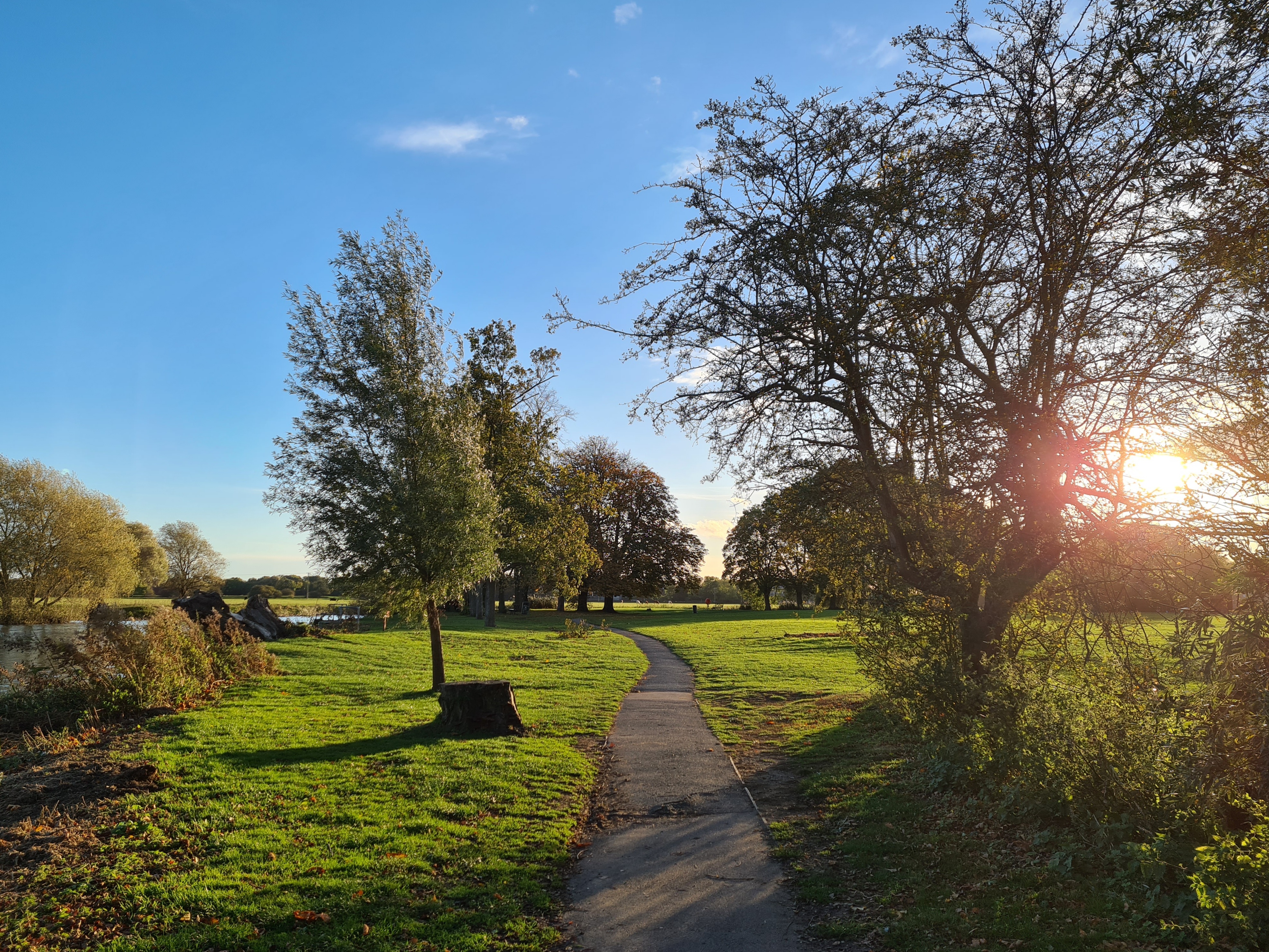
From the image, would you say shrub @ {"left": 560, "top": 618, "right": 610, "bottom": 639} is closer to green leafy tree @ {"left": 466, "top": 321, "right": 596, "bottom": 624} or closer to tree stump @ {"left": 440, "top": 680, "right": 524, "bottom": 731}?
green leafy tree @ {"left": 466, "top": 321, "right": 596, "bottom": 624}

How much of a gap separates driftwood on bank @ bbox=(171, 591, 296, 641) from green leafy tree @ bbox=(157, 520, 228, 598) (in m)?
46.9

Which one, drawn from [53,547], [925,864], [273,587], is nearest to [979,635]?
[925,864]

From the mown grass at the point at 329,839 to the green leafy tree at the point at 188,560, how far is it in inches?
2489

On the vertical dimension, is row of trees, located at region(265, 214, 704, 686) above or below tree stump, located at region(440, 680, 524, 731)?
above

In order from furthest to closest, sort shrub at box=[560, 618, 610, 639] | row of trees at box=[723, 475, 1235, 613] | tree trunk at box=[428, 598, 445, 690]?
1. shrub at box=[560, 618, 610, 639]
2. tree trunk at box=[428, 598, 445, 690]
3. row of trees at box=[723, 475, 1235, 613]

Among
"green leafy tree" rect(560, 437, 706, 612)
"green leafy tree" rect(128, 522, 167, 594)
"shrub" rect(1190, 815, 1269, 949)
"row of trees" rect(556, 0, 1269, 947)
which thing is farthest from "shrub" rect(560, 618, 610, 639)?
"green leafy tree" rect(128, 522, 167, 594)

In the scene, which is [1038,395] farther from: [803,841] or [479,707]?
[479,707]

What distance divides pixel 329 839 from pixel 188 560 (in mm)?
74185

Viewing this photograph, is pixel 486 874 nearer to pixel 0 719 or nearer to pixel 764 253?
pixel 764 253

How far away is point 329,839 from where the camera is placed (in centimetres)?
695

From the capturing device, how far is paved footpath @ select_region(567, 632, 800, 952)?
520 cm

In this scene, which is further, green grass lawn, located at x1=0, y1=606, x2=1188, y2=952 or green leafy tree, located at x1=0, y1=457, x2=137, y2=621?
green leafy tree, located at x1=0, y1=457, x2=137, y2=621

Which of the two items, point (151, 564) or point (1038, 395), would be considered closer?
point (1038, 395)

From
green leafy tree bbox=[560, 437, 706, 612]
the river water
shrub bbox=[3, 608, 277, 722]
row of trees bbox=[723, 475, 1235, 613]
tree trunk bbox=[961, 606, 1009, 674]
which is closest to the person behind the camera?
row of trees bbox=[723, 475, 1235, 613]
